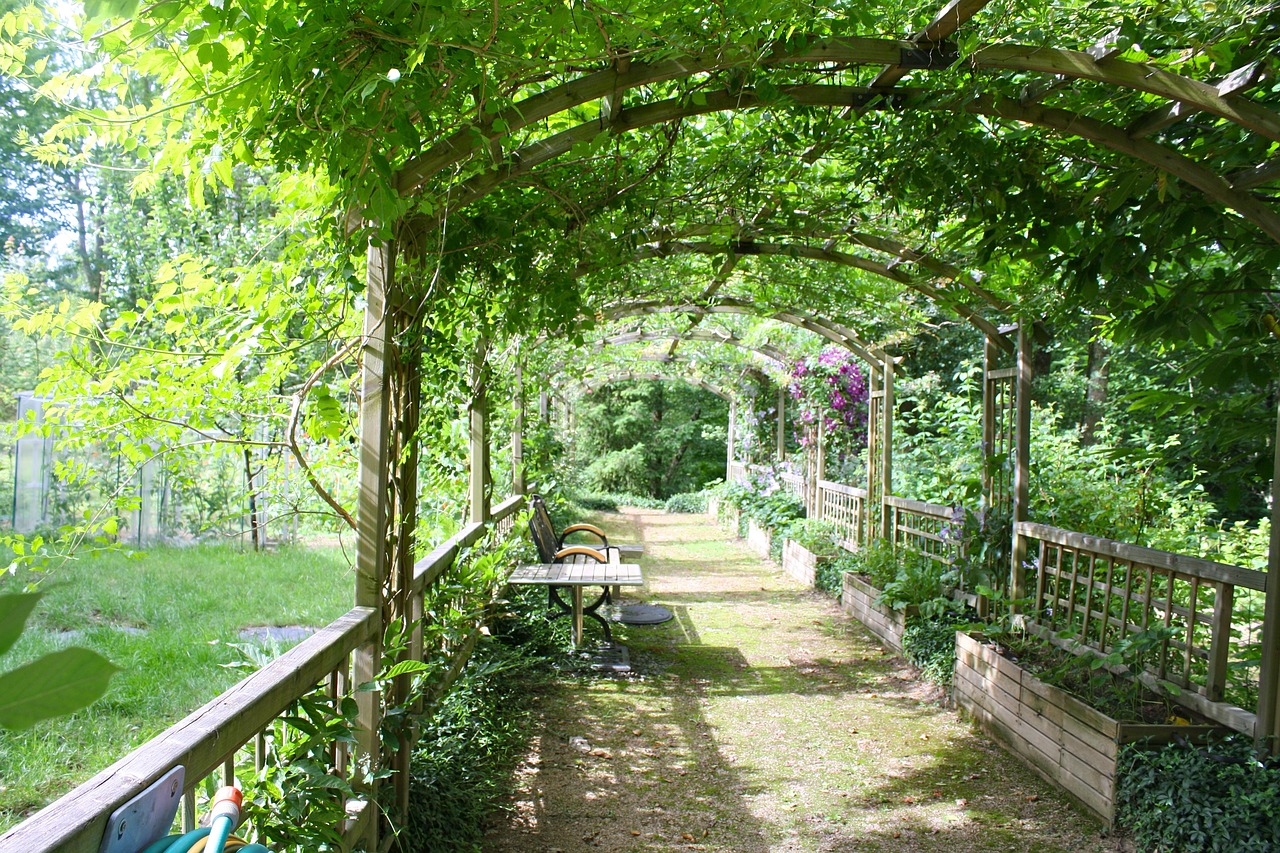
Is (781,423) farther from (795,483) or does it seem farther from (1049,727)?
(1049,727)

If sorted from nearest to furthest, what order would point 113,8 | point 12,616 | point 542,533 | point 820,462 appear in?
point 12,616 → point 113,8 → point 542,533 → point 820,462

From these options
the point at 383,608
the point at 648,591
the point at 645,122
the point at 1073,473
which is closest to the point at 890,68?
the point at 645,122

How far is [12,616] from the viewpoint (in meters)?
0.26

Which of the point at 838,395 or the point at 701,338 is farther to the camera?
the point at 701,338

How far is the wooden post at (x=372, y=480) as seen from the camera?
2.47 m

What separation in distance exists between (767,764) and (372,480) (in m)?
2.42

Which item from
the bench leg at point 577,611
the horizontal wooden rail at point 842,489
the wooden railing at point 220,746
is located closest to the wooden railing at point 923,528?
the horizontal wooden rail at point 842,489

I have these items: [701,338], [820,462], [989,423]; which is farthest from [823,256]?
[701,338]

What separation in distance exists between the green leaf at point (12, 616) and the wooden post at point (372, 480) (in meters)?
2.28

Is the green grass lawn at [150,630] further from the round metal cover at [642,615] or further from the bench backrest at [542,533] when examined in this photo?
the round metal cover at [642,615]

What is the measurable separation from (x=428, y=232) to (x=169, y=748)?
1.83m

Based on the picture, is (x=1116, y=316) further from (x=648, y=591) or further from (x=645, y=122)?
(x=648, y=591)

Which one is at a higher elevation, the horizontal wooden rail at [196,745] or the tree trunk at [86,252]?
the tree trunk at [86,252]

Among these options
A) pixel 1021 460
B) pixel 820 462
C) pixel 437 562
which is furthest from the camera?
pixel 820 462
